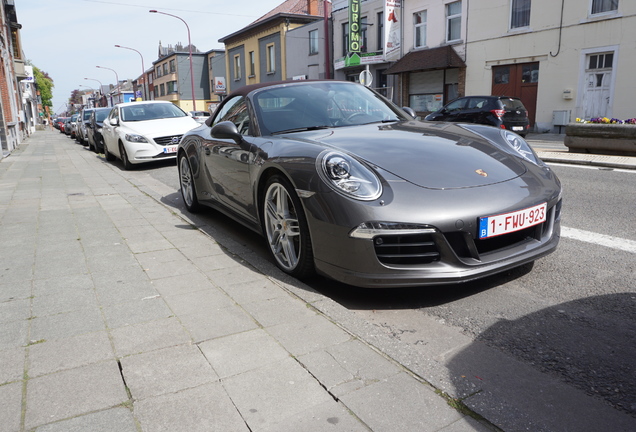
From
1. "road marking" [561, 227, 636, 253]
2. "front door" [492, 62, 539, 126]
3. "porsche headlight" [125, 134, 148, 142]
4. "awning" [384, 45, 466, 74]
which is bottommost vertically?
"road marking" [561, 227, 636, 253]

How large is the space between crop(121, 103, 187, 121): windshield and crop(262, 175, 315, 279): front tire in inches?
351

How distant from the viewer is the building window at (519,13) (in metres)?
19.7

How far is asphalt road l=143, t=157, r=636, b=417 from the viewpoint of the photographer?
7.64ft

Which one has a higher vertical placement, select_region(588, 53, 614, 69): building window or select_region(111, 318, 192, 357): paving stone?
select_region(588, 53, 614, 69): building window

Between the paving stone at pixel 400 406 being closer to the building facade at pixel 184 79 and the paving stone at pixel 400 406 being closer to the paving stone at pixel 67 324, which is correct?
the paving stone at pixel 67 324

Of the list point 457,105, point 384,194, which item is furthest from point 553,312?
point 457,105

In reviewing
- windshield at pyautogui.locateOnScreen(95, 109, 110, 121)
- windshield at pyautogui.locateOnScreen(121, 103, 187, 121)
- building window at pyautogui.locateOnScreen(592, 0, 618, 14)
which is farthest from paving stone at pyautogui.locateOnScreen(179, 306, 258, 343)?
building window at pyautogui.locateOnScreen(592, 0, 618, 14)

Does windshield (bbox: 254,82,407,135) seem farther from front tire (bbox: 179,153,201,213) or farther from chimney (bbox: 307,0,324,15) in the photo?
chimney (bbox: 307,0,324,15)

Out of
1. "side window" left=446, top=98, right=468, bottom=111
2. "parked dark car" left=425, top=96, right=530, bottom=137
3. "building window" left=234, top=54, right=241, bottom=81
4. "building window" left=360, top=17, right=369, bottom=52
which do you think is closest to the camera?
"parked dark car" left=425, top=96, right=530, bottom=137

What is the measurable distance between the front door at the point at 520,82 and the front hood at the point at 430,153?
1793 centimetres

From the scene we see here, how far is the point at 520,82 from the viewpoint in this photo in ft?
66.9

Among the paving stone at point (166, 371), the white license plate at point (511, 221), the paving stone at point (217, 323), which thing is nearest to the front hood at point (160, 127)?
the paving stone at point (217, 323)

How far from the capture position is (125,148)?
1110 centimetres

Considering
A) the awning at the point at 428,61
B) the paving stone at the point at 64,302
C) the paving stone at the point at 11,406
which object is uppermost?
the awning at the point at 428,61
